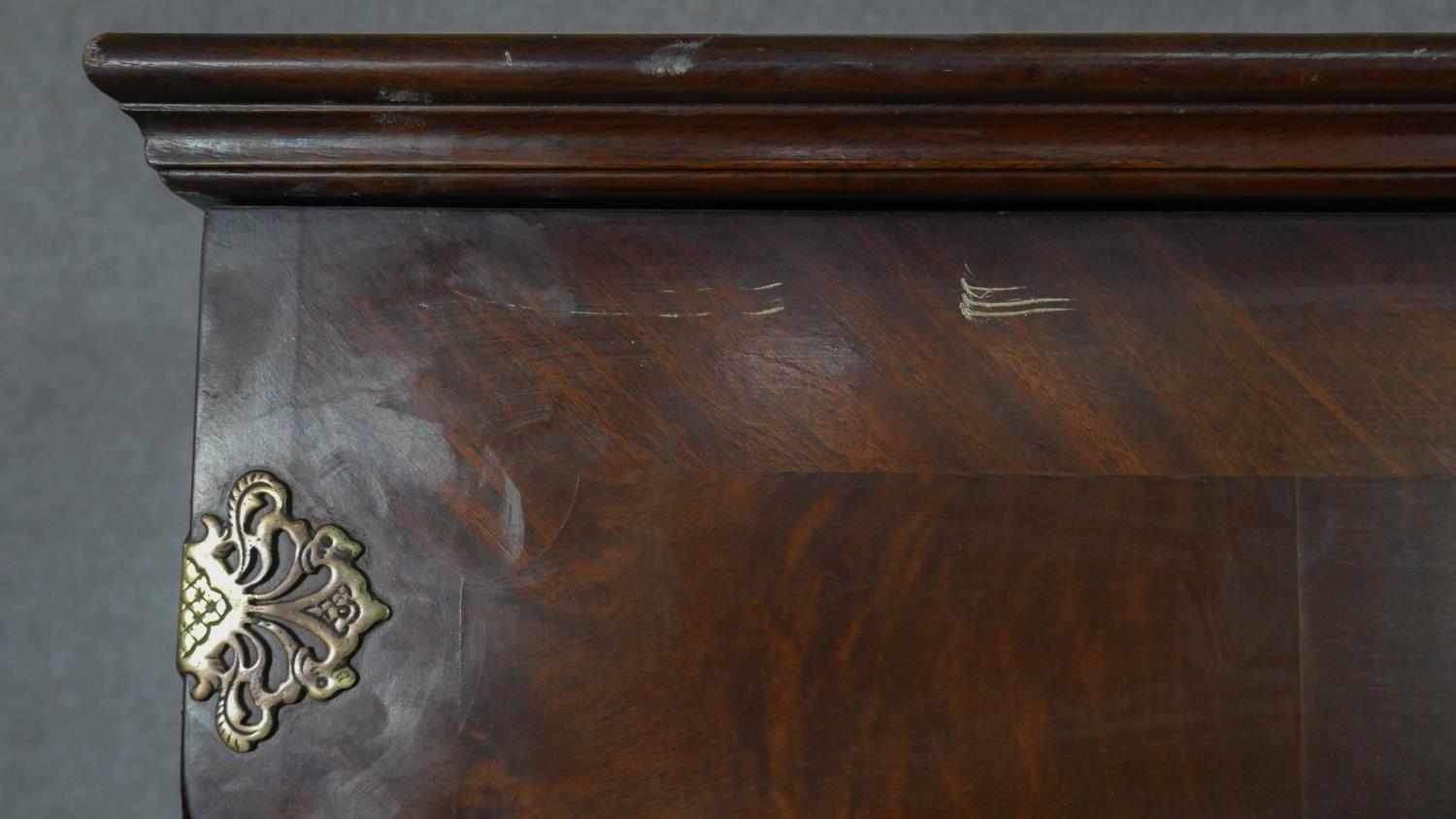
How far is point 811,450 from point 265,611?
0.82 feet

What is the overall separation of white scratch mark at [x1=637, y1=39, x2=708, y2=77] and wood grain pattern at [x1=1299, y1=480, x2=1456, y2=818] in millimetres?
324

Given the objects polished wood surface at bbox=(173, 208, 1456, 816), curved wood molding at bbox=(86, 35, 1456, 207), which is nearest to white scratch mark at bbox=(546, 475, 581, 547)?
polished wood surface at bbox=(173, 208, 1456, 816)

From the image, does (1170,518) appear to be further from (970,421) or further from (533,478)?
(533,478)

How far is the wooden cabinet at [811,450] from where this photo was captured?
484 millimetres

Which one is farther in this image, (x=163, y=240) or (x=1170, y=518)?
(x=163, y=240)

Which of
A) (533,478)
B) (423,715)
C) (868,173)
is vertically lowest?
(423,715)

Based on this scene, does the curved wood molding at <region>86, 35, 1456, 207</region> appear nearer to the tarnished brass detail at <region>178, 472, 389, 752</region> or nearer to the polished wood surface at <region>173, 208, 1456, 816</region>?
the polished wood surface at <region>173, 208, 1456, 816</region>

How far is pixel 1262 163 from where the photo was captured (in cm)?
48

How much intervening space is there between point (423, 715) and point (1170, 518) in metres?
0.34

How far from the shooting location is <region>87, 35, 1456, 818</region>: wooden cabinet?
48 centimetres

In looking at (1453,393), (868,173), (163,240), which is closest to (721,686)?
(868,173)

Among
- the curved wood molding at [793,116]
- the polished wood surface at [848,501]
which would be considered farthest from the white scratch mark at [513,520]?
the curved wood molding at [793,116]

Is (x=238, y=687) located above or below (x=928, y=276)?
below

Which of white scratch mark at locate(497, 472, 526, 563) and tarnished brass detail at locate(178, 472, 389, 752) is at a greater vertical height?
white scratch mark at locate(497, 472, 526, 563)
